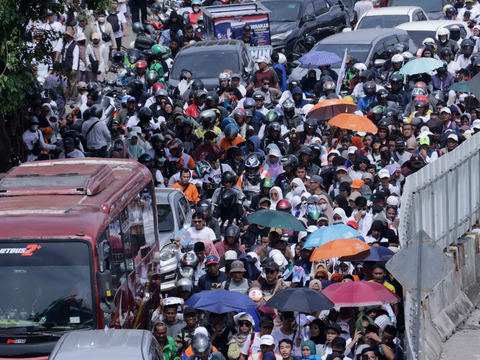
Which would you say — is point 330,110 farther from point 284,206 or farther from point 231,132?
point 284,206

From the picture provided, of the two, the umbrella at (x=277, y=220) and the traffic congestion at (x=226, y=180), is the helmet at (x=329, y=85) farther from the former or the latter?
the umbrella at (x=277, y=220)

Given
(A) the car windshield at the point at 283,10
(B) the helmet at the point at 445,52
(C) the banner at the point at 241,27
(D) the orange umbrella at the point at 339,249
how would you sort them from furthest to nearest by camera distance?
(A) the car windshield at the point at 283,10, (C) the banner at the point at 241,27, (B) the helmet at the point at 445,52, (D) the orange umbrella at the point at 339,249

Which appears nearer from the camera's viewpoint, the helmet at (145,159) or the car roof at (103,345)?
the car roof at (103,345)

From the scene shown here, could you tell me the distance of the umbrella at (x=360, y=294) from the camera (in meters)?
12.0

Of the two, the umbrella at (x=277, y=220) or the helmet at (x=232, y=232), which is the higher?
the umbrella at (x=277, y=220)

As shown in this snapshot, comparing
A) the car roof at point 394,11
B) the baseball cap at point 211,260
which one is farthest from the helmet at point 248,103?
the car roof at point 394,11

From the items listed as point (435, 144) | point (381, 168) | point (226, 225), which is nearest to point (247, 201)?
point (226, 225)

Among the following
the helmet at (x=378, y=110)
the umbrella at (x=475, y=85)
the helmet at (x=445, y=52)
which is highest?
the umbrella at (x=475, y=85)

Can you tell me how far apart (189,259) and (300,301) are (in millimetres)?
2964

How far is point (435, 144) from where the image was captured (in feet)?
62.8

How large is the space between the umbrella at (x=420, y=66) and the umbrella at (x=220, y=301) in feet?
38.8

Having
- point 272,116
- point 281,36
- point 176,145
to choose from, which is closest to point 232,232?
point 176,145

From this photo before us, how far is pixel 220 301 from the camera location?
40.7 feet

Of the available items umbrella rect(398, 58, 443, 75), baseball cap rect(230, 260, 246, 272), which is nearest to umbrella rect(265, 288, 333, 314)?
baseball cap rect(230, 260, 246, 272)
